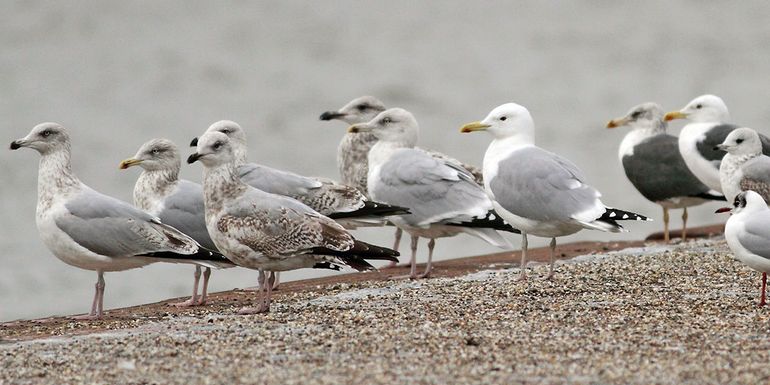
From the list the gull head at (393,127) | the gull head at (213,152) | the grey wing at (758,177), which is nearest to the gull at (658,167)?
the grey wing at (758,177)

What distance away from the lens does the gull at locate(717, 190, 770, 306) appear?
6938 millimetres

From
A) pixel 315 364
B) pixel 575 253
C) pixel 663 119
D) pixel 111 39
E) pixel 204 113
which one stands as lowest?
pixel 315 364

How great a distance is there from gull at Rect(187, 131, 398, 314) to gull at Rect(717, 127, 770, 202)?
11.0 feet

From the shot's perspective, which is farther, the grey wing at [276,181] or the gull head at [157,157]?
the grey wing at [276,181]

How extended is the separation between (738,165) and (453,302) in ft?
11.3

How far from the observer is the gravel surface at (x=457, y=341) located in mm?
5180

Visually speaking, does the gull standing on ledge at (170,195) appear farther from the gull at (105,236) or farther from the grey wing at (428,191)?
the grey wing at (428,191)

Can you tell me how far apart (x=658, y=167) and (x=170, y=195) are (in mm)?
5407

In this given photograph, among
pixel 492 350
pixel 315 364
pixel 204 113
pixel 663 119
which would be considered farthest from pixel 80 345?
pixel 204 113

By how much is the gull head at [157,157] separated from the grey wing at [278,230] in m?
1.30

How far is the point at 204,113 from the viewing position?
24.5 meters

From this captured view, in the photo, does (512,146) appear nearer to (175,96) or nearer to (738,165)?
(738,165)

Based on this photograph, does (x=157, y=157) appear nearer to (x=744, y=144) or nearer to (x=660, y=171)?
(x=744, y=144)

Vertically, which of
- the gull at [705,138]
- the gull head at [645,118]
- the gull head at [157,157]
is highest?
the gull head at [645,118]
